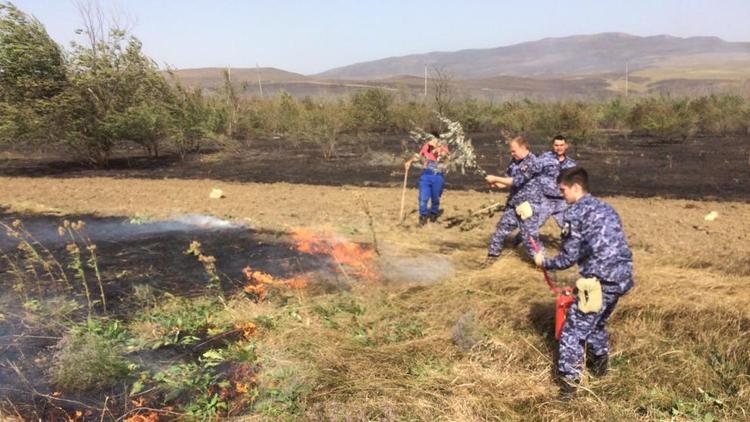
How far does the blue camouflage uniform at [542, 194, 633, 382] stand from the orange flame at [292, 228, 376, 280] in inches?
103

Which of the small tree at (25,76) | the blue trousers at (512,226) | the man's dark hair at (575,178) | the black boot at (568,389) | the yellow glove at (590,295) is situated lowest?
the black boot at (568,389)

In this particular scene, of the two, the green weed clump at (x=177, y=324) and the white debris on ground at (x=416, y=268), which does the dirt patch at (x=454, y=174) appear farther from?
the green weed clump at (x=177, y=324)

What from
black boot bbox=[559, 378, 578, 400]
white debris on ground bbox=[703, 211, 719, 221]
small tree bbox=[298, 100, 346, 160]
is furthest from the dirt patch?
black boot bbox=[559, 378, 578, 400]

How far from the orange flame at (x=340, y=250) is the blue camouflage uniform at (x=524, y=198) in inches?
57.8

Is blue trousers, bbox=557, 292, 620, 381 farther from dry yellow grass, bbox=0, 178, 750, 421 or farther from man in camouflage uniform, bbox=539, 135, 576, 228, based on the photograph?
man in camouflage uniform, bbox=539, 135, 576, 228

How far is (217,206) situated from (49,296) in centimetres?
432

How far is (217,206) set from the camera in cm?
925

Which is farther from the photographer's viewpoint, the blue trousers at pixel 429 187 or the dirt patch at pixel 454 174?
the dirt patch at pixel 454 174

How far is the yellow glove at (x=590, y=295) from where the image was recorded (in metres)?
3.00

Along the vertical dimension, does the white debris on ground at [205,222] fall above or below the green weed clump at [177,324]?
above

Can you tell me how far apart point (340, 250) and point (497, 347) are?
3.09 m

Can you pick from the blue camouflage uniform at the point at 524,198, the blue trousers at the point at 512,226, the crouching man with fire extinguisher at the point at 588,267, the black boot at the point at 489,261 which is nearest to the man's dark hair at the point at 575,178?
the crouching man with fire extinguisher at the point at 588,267

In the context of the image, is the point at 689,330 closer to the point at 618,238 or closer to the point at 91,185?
the point at 618,238

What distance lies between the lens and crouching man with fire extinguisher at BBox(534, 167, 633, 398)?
3057mm
